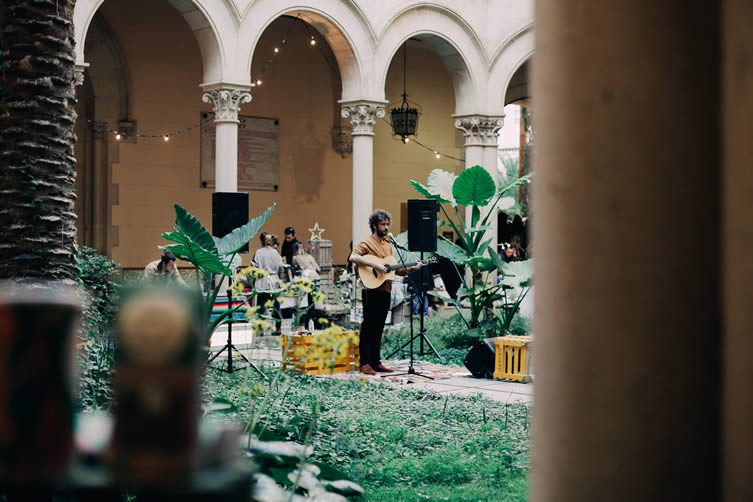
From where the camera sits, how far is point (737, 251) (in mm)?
1953

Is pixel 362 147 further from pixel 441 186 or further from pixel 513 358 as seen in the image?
pixel 513 358

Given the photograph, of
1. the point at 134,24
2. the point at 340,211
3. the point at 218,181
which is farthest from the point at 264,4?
the point at 340,211

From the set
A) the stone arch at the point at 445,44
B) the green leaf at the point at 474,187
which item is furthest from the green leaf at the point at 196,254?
the stone arch at the point at 445,44

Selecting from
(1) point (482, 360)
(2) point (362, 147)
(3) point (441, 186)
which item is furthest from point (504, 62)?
(1) point (482, 360)

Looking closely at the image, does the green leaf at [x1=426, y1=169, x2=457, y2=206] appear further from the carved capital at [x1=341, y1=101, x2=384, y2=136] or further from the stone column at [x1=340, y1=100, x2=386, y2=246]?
the carved capital at [x1=341, y1=101, x2=384, y2=136]

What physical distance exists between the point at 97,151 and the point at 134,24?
2.67m

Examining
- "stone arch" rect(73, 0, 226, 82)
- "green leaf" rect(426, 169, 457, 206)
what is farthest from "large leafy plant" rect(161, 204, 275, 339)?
"stone arch" rect(73, 0, 226, 82)

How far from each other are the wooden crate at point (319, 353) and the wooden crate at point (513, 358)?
1.64 m

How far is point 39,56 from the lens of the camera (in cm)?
517

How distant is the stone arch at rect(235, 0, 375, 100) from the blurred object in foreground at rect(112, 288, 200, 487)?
579 inches

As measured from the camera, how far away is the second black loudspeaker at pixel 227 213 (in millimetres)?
11656

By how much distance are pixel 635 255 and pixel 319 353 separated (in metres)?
1.68

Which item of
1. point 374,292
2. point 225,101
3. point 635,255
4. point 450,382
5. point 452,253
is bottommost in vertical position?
point 450,382

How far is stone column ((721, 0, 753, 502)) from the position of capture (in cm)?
192
